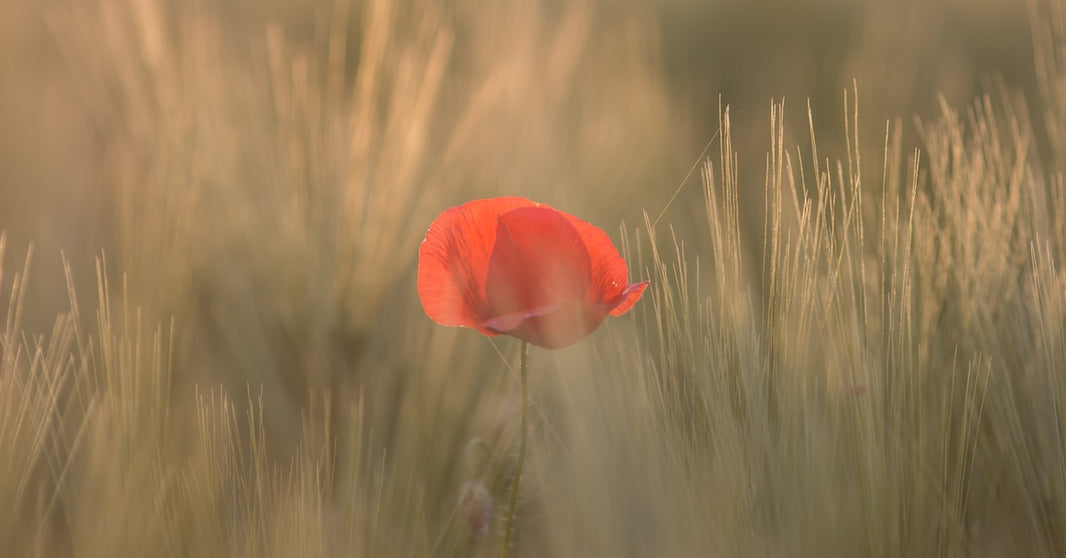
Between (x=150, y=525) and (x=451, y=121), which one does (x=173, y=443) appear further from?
(x=451, y=121)

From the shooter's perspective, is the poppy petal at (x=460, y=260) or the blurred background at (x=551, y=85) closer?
the poppy petal at (x=460, y=260)

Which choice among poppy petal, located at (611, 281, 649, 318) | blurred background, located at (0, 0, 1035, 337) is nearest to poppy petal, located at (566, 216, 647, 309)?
poppy petal, located at (611, 281, 649, 318)

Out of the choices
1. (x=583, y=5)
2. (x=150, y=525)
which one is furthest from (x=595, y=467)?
(x=583, y=5)

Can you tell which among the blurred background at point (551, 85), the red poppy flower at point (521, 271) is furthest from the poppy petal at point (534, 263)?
the blurred background at point (551, 85)

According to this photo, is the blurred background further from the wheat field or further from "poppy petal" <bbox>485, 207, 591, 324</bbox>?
"poppy petal" <bbox>485, 207, 591, 324</bbox>

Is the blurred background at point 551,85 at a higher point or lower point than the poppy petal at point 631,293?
higher

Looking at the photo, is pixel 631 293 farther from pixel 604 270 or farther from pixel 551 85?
pixel 551 85

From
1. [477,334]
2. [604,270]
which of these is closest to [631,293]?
[604,270]

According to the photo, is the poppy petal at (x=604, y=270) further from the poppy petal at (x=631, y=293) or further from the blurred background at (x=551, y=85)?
the blurred background at (x=551, y=85)
